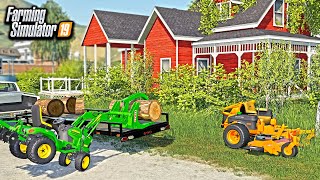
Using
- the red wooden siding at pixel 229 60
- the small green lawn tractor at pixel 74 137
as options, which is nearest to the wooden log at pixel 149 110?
the small green lawn tractor at pixel 74 137

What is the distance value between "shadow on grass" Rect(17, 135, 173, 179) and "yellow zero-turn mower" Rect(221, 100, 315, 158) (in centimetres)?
183

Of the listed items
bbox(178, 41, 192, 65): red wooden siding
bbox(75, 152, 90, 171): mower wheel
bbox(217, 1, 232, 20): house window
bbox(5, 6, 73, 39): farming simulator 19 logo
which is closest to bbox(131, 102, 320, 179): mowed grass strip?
bbox(75, 152, 90, 171): mower wheel

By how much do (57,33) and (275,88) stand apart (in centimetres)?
6972

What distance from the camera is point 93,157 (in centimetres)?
891

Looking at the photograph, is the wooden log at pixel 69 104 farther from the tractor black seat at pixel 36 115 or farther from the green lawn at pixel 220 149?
the tractor black seat at pixel 36 115

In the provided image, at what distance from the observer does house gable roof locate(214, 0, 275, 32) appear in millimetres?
23734

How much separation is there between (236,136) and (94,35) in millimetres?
21775

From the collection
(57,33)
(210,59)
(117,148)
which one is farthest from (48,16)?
(117,148)

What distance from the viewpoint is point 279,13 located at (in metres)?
25.3

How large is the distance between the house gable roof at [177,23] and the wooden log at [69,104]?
13.6 metres

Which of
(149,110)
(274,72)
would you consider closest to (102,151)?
(149,110)

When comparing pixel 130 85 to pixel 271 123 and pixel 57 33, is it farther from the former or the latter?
pixel 57 33

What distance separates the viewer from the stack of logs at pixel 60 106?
37.0 feet

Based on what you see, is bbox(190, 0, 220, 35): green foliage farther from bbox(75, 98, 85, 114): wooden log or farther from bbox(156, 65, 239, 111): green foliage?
bbox(75, 98, 85, 114): wooden log
